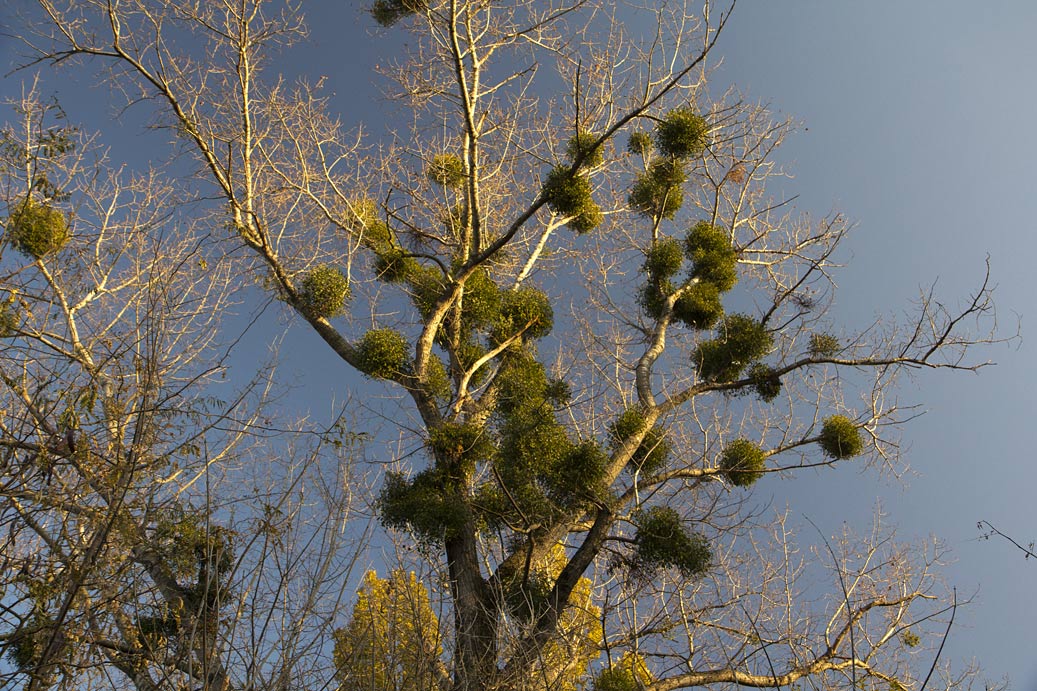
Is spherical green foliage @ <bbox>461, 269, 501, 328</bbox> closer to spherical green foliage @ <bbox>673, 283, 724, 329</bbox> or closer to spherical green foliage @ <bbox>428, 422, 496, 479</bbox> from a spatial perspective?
spherical green foliage @ <bbox>428, 422, 496, 479</bbox>

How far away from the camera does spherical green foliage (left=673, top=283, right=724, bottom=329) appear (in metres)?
8.87

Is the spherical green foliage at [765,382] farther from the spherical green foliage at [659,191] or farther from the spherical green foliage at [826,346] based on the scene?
the spherical green foliage at [659,191]

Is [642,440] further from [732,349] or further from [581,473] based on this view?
[732,349]

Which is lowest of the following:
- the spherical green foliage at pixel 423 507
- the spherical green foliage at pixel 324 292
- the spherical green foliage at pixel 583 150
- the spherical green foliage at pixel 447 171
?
the spherical green foliage at pixel 423 507

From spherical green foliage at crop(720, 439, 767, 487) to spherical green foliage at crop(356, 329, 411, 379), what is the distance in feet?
10.7

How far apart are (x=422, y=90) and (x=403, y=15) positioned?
0.72 meters

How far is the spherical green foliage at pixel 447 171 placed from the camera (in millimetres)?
9469

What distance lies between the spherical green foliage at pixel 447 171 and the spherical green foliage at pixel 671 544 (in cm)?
444

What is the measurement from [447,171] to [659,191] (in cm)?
245

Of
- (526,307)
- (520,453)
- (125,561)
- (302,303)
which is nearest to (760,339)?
(526,307)

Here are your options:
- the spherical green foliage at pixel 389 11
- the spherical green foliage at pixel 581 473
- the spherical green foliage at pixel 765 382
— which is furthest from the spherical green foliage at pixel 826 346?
the spherical green foliage at pixel 389 11

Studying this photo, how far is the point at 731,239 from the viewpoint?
9.66m

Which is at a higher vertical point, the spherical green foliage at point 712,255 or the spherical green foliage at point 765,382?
the spherical green foliage at point 712,255

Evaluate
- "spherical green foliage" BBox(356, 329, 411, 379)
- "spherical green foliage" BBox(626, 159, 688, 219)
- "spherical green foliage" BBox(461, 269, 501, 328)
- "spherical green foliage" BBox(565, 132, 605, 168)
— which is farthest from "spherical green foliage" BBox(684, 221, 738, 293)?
"spherical green foliage" BBox(356, 329, 411, 379)
